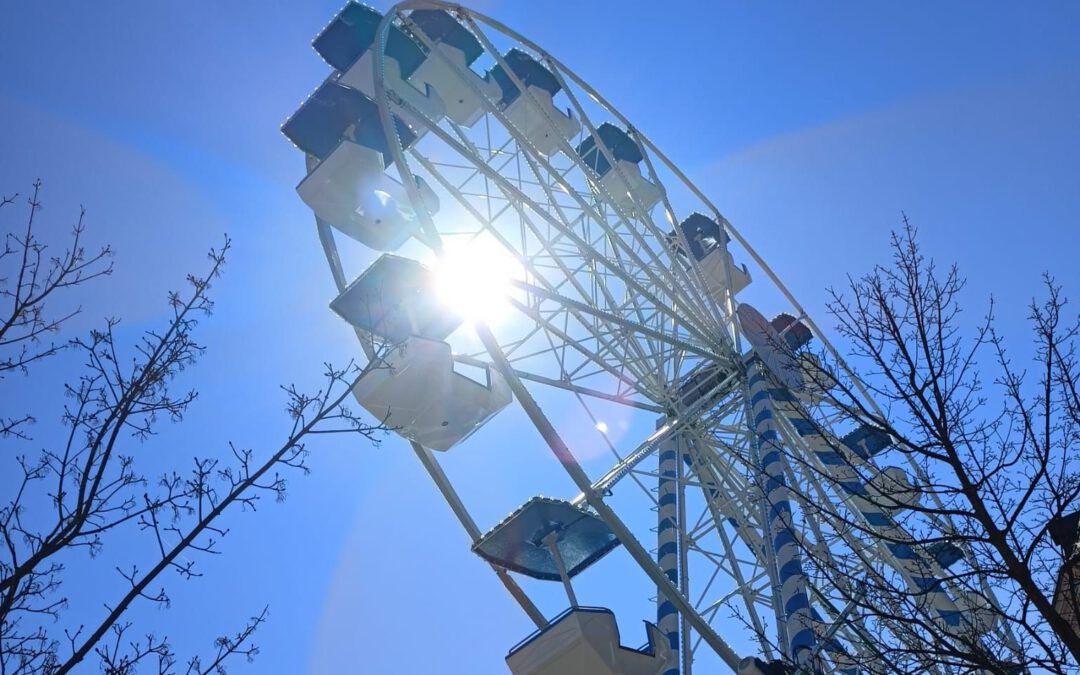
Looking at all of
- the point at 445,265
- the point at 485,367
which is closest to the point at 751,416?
the point at 485,367

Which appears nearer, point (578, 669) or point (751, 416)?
point (578, 669)

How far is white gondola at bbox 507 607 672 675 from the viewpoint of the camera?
28.2ft

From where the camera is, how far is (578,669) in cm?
862

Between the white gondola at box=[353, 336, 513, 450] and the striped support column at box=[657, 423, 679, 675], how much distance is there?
7.03 feet

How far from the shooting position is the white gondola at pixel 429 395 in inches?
437

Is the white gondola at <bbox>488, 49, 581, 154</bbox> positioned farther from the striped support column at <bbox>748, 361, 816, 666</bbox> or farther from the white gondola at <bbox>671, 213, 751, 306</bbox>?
the striped support column at <bbox>748, 361, 816, 666</bbox>

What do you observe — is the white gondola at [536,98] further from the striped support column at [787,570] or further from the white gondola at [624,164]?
the striped support column at [787,570]

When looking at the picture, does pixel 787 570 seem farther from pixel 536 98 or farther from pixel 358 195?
pixel 536 98

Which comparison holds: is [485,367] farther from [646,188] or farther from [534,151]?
[646,188]

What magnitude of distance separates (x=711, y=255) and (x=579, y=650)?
10150mm

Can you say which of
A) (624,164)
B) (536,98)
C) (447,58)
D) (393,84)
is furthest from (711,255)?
(393,84)

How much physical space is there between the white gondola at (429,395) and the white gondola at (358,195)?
2.12 metres

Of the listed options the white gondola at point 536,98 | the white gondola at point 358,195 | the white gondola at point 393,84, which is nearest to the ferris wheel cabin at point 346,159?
the white gondola at point 358,195

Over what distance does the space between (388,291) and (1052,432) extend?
23.7ft
